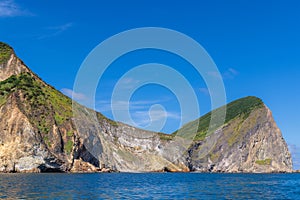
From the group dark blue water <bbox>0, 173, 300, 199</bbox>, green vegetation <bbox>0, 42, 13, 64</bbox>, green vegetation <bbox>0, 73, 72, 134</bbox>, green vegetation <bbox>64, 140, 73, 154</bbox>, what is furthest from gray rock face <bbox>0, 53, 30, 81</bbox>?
dark blue water <bbox>0, 173, 300, 199</bbox>

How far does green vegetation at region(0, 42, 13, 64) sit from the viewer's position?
155m

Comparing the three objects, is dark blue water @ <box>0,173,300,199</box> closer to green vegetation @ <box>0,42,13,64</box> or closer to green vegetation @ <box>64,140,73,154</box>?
green vegetation @ <box>64,140,73,154</box>

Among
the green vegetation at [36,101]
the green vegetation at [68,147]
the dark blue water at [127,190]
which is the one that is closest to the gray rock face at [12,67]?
the green vegetation at [36,101]

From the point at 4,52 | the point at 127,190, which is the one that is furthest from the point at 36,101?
the point at 127,190

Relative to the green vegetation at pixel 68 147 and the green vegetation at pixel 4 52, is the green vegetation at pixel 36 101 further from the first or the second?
the green vegetation at pixel 4 52

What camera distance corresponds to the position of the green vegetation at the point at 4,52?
154587 mm

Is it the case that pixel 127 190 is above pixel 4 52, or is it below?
below

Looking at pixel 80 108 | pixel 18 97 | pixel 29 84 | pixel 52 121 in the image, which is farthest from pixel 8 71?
pixel 80 108

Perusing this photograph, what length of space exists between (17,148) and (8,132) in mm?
7084

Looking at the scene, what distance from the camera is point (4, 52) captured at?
159m

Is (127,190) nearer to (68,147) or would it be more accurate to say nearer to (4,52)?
(68,147)

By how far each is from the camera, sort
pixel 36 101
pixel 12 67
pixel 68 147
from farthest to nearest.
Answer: pixel 12 67
pixel 36 101
pixel 68 147

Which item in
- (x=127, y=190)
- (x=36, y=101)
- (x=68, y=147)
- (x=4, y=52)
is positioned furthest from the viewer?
(x=4, y=52)

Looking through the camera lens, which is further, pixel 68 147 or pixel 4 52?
pixel 4 52
